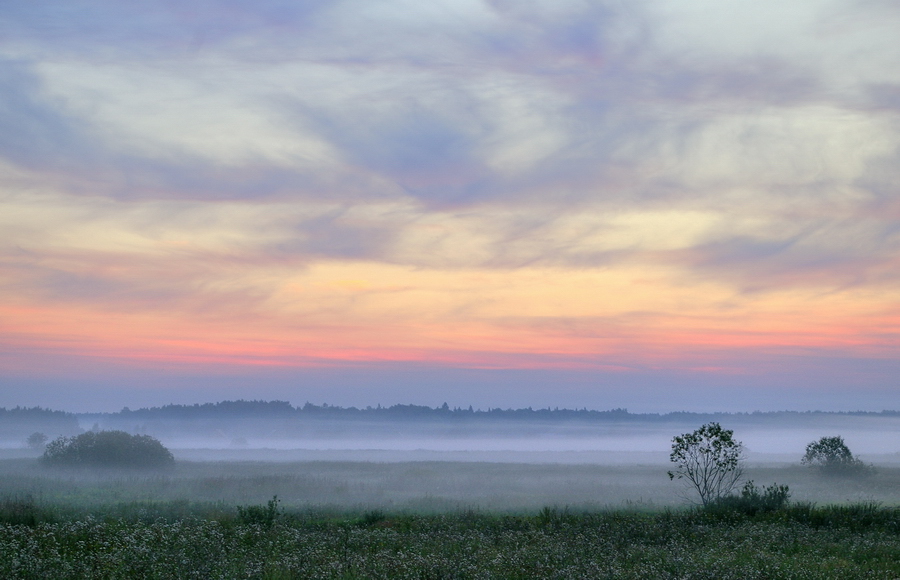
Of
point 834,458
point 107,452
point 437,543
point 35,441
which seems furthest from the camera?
point 35,441

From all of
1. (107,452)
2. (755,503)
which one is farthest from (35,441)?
(755,503)

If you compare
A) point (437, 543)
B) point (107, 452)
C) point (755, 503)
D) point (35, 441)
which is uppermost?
point (437, 543)

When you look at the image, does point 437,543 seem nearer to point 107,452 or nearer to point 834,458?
point 834,458

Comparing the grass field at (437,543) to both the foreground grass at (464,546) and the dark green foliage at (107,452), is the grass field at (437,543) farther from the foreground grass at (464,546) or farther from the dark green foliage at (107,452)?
the dark green foliage at (107,452)

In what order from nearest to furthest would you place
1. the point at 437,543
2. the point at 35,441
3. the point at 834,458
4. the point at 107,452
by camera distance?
1. the point at 437,543
2. the point at 834,458
3. the point at 107,452
4. the point at 35,441

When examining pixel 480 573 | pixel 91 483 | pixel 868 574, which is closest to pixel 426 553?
pixel 480 573

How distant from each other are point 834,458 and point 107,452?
208 ft

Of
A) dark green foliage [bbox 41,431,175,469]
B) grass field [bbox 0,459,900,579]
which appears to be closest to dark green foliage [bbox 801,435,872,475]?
grass field [bbox 0,459,900,579]

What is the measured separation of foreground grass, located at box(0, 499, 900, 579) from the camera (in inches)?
628

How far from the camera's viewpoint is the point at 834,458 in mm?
55906

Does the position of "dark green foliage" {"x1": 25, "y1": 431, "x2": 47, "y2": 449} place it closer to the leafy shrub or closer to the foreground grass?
the foreground grass

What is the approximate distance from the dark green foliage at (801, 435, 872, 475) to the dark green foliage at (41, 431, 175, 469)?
193 feet

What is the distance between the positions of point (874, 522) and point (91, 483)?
51.1 m

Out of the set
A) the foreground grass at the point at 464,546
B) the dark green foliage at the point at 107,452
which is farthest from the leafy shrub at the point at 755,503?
the dark green foliage at the point at 107,452
